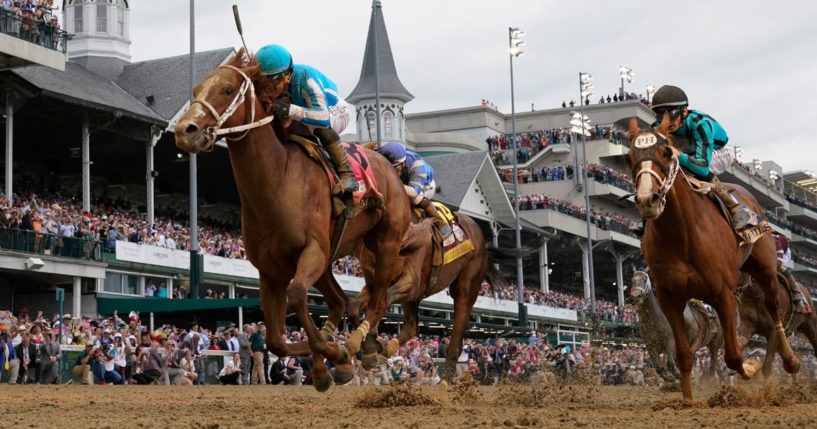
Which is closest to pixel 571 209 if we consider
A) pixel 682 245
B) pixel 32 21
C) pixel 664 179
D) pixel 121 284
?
pixel 121 284

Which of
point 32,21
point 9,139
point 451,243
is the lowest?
point 451,243

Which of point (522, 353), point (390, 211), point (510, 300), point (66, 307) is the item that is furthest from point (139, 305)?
point (510, 300)

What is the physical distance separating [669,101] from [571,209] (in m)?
53.0

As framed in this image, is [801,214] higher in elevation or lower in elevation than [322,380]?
higher

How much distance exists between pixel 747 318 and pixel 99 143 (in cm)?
2563

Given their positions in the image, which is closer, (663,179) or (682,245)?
(663,179)

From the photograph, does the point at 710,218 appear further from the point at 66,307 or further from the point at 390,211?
the point at 66,307

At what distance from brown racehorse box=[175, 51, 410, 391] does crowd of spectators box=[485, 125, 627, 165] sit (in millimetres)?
61620

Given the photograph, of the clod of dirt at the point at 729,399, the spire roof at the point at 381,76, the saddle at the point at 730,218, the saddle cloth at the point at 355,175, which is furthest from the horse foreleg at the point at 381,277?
the spire roof at the point at 381,76

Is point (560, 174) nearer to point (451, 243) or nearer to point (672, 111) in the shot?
point (451, 243)

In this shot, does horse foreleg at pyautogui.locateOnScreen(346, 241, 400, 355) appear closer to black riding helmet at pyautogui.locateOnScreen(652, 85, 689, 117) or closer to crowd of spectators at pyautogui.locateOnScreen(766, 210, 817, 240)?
black riding helmet at pyautogui.locateOnScreen(652, 85, 689, 117)

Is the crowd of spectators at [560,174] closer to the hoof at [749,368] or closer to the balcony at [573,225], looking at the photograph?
the balcony at [573,225]

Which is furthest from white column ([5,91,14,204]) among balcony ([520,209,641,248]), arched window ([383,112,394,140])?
balcony ([520,209,641,248])

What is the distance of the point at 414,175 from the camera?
14.0m
